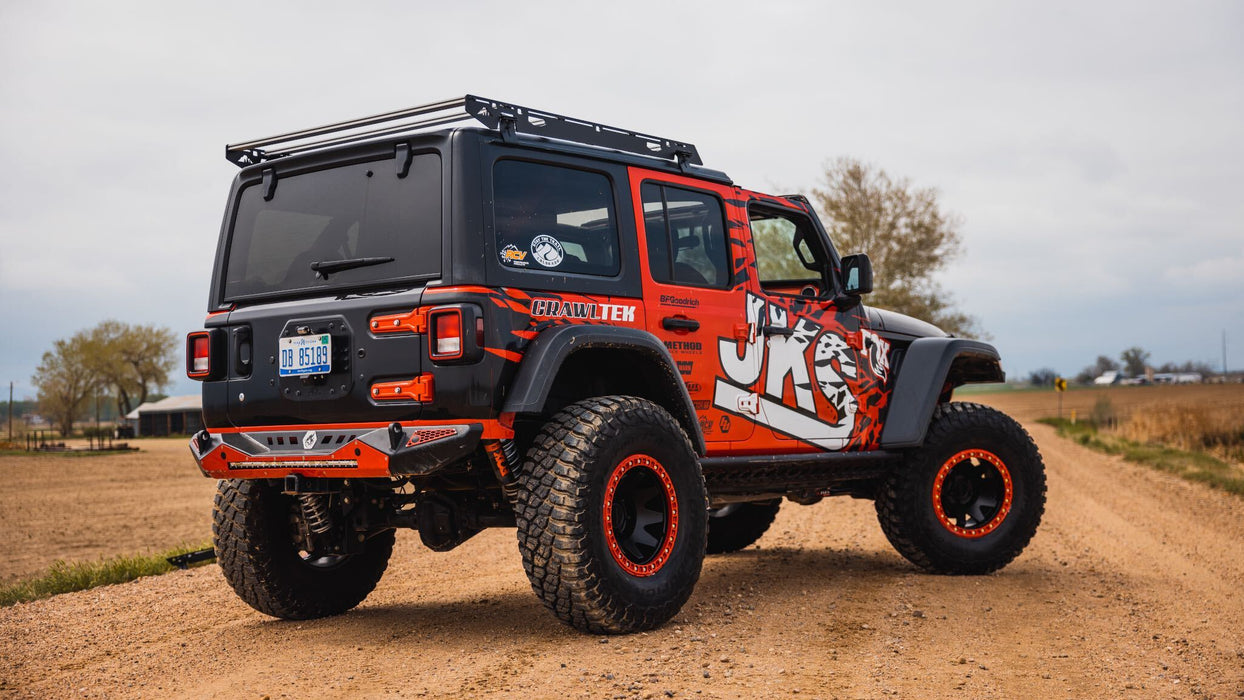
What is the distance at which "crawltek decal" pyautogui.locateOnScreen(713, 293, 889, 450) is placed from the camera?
623 centimetres

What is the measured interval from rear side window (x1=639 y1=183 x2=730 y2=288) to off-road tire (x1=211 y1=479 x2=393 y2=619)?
2343 mm

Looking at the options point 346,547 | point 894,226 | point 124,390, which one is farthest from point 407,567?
point 124,390

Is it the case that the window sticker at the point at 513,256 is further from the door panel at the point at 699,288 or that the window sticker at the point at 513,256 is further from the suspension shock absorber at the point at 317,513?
the suspension shock absorber at the point at 317,513

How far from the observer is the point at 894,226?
43.0 m

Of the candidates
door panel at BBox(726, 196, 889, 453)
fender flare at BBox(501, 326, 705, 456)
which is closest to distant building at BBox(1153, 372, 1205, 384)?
door panel at BBox(726, 196, 889, 453)

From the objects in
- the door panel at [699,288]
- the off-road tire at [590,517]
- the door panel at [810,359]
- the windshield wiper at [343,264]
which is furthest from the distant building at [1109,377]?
the windshield wiper at [343,264]

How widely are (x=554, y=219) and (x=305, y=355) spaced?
1.36 m

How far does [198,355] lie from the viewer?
5.64m

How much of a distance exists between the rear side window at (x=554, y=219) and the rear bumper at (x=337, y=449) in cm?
89

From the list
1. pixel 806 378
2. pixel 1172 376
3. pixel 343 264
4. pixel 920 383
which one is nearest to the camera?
pixel 343 264

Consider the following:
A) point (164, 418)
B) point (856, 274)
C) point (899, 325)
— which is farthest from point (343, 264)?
point (164, 418)

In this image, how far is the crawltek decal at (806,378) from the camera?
6.23 meters

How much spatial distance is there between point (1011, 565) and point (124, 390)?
8425 cm

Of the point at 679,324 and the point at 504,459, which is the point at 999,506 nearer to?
the point at 679,324
